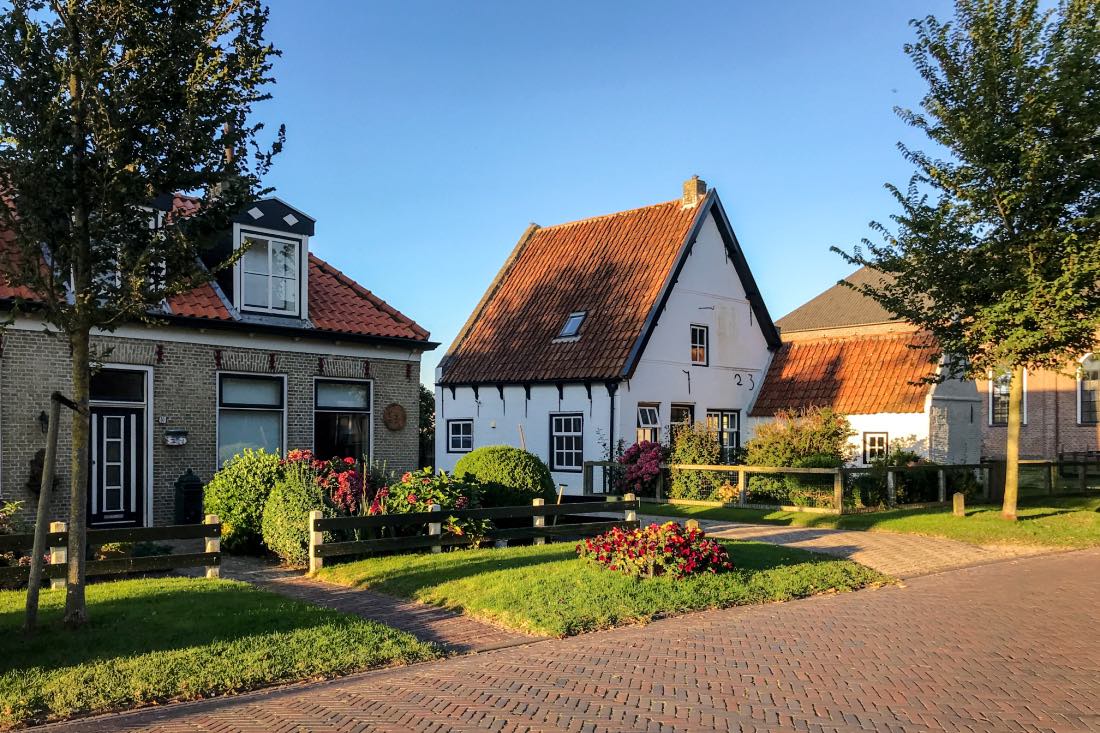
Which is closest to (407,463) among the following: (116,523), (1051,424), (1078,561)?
(116,523)

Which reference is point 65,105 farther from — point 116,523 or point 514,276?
point 514,276

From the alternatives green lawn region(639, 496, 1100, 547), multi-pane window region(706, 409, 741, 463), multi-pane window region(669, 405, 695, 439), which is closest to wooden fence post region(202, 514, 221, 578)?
green lawn region(639, 496, 1100, 547)

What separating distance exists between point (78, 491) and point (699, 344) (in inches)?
795

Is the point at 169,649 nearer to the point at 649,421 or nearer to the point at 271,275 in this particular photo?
the point at 271,275

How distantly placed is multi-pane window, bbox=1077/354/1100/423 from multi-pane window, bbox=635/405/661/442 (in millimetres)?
22555

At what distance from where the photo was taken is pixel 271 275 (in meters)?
17.2

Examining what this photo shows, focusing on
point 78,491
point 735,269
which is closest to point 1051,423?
point 735,269

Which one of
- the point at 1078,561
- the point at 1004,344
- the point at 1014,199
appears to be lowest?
the point at 1078,561

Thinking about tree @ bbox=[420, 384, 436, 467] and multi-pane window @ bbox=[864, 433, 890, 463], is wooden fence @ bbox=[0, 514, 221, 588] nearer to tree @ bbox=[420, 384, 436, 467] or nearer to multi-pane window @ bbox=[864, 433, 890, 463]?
multi-pane window @ bbox=[864, 433, 890, 463]

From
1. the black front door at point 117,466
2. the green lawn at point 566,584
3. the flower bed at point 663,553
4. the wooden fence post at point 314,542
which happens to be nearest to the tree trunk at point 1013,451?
the green lawn at point 566,584

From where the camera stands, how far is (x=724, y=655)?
779 cm

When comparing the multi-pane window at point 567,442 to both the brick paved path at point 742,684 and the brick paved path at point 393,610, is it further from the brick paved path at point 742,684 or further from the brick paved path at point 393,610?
the brick paved path at point 742,684

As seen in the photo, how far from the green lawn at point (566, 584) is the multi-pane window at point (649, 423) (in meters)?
10.9

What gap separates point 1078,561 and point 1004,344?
4.88 m
